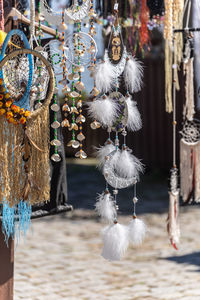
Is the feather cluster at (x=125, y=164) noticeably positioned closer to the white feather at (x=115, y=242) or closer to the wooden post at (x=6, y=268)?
the white feather at (x=115, y=242)

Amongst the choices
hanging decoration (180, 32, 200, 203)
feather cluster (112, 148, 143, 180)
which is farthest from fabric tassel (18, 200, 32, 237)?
hanging decoration (180, 32, 200, 203)

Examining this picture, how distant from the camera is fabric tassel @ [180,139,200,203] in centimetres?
340

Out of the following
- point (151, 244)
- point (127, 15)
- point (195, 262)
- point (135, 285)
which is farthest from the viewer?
point (151, 244)

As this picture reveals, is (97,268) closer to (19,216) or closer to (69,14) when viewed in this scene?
(19,216)

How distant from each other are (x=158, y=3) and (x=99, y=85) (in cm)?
98

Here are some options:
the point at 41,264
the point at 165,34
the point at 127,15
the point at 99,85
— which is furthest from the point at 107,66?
the point at 41,264

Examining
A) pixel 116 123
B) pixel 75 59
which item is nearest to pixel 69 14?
pixel 75 59

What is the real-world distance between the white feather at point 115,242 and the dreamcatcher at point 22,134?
432 millimetres

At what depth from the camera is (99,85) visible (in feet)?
7.48

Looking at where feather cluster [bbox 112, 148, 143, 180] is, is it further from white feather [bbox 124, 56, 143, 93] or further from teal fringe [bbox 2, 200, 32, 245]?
teal fringe [bbox 2, 200, 32, 245]

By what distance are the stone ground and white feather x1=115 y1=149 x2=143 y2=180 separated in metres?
1.78

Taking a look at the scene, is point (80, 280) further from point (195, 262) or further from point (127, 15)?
point (127, 15)

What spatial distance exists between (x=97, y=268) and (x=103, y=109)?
2.77 meters

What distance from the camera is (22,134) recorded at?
7.01 ft
